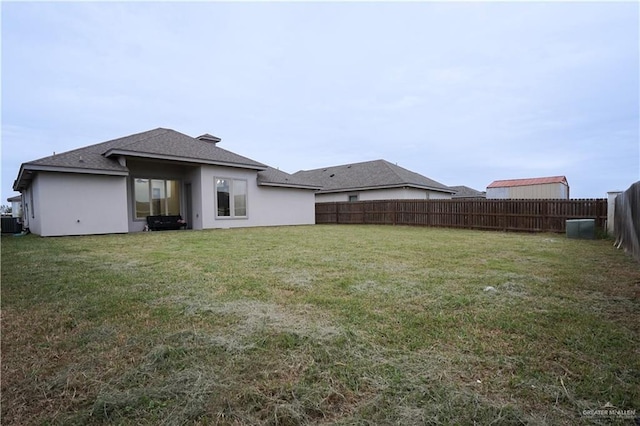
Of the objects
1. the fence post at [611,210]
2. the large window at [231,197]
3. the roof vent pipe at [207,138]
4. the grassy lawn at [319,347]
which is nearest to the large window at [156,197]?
the large window at [231,197]

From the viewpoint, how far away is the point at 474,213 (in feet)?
48.3

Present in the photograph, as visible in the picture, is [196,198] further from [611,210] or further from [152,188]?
[611,210]

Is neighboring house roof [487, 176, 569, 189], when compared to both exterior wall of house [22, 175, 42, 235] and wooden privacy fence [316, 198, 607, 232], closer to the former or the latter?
wooden privacy fence [316, 198, 607, 232]

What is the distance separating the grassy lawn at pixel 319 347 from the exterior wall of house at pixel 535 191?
25.5m

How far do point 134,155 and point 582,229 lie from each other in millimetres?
16503

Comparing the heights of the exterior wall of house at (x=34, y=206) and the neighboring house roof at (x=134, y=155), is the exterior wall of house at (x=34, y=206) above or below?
below

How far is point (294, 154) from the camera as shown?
32531 millimetres

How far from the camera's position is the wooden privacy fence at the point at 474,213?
1171cm

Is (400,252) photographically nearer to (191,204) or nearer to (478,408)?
(478,408)

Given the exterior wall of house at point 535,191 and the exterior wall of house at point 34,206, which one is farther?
the exterior wall of house at point 535,191

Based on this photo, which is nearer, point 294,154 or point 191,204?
point 191,204

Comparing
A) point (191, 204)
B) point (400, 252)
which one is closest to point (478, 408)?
point (400, 252)

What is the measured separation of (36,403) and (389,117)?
24.3 metres

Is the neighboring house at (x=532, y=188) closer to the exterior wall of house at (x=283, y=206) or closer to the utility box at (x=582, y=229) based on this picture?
the utility box at (x=582, y=229)
